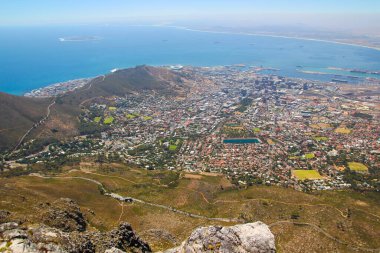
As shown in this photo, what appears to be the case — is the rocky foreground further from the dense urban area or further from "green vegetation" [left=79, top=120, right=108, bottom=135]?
"green vegetation" [left=79, top=120, right=108, bottom=135]

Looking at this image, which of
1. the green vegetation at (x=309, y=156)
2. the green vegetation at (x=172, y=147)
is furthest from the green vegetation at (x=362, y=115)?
the green vegetation at (x=172, y=147)


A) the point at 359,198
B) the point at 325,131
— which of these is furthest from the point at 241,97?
the point at 359,198

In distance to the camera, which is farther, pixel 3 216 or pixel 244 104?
pixel 244 104

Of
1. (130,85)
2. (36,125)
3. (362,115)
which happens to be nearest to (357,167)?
(362,115)

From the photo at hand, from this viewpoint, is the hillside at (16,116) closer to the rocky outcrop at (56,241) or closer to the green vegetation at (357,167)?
the rocky outcrop at (56,241)

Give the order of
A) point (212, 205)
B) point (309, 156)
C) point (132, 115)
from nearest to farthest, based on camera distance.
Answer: point (212, 205) → point (309, 156) → point (132, 115)

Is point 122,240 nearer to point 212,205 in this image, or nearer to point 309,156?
point 212,205

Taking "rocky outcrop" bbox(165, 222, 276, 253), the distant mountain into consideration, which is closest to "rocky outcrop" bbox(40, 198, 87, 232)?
"rocky outcrop" bbox(165, 222, 276, 253)
